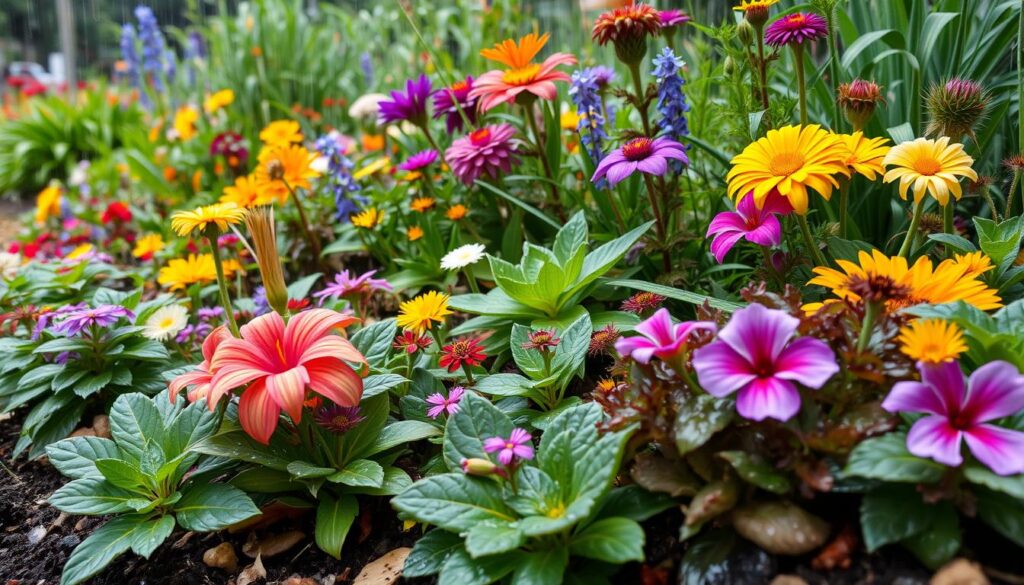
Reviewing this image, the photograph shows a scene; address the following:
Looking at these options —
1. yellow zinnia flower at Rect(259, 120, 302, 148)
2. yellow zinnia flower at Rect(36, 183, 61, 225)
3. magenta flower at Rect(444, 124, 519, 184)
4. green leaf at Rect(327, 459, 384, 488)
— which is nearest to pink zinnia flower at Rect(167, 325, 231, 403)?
green leaf at Rect(327, 459, 384, 488)

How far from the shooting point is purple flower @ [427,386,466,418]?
1.41 m

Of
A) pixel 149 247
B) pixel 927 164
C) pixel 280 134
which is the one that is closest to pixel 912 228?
pixel 927 164

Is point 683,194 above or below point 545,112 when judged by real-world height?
below

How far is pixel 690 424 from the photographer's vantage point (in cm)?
108

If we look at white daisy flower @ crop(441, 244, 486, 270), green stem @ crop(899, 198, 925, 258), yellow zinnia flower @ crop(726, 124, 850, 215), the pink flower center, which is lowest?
white daisy flower @ crop(441, 244, 486, 270)

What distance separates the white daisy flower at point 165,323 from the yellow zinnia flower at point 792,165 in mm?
1376

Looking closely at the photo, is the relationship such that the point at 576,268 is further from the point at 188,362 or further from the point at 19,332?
the point at 19,332

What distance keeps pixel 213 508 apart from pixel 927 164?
4.65 feet

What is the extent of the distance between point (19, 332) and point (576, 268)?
1618 millimetres

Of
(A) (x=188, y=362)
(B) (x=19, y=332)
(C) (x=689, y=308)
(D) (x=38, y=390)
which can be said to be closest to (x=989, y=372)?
(C) (x=689, y=308)

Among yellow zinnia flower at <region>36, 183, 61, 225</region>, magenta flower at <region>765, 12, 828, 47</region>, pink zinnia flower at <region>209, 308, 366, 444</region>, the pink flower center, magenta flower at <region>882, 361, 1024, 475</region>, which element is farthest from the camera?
yellow zinnia flower at <region>36, 183, 61, 225</region>

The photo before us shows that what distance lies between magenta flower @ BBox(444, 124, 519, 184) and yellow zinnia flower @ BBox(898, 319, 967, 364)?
1.15 metres

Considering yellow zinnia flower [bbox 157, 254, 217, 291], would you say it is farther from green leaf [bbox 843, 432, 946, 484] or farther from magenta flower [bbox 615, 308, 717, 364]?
green leaf [bbox 843, 432, 946, 484]

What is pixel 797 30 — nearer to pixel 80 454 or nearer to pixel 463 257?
pixel 463 257
